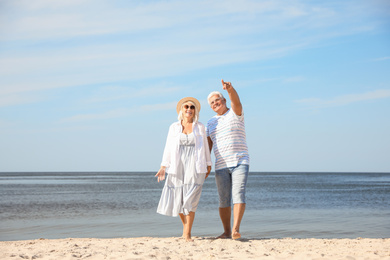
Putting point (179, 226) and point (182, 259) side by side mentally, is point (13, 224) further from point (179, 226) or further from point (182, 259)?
point (182, 259)

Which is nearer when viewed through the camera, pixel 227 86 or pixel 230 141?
pixel 227 86

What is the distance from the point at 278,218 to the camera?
1127 centimetres

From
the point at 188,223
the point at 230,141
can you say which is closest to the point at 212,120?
the point at 230,141

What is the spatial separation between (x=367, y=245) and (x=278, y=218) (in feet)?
18.8

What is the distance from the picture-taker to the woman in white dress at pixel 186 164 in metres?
5.25

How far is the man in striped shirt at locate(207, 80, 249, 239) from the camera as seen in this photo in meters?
5.22

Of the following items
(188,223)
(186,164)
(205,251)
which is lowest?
(205,251)

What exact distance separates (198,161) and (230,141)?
0.51m

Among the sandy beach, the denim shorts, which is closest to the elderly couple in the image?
the denim shorts

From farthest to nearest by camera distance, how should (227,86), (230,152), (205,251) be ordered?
(230,152)
(227,86)
(205,251)

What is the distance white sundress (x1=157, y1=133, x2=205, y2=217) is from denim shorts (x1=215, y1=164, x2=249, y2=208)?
31 cm

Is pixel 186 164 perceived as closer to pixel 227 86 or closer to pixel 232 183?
pixel 232 183

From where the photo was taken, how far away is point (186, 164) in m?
5.29

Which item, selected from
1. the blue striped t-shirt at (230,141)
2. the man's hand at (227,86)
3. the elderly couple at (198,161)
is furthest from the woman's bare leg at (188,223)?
the man's hand at (227,86)
